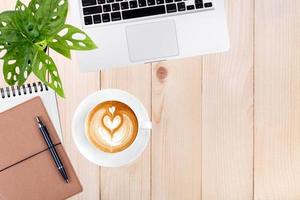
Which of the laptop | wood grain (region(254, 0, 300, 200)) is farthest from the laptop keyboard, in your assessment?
wood grain (region(254, 0, 300, 200))

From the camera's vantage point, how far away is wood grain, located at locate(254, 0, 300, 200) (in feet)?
2.89

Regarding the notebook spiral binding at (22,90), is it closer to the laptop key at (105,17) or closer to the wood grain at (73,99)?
the wood grain at (73,99)

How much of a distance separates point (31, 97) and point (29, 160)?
0.11m

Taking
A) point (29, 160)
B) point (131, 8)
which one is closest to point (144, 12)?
point (131, 8)

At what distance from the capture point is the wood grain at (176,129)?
869mm

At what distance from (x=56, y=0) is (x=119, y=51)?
20 cm

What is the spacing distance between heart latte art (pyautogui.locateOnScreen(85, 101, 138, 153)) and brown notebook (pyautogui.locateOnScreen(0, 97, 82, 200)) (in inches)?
3.0

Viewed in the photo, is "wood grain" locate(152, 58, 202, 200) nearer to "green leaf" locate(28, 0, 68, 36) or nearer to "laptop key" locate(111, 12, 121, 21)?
"laptop key" locate(111, 12, 121, 21)

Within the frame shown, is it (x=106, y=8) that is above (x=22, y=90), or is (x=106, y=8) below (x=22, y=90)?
above

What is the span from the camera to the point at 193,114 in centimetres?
87

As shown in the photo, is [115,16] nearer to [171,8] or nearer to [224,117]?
[171,8]

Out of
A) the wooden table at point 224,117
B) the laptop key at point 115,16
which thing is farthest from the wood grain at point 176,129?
the laptop key at point 115,16

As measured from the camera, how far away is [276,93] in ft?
2.90

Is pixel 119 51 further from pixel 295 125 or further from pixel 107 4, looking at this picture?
pixel 295 125
